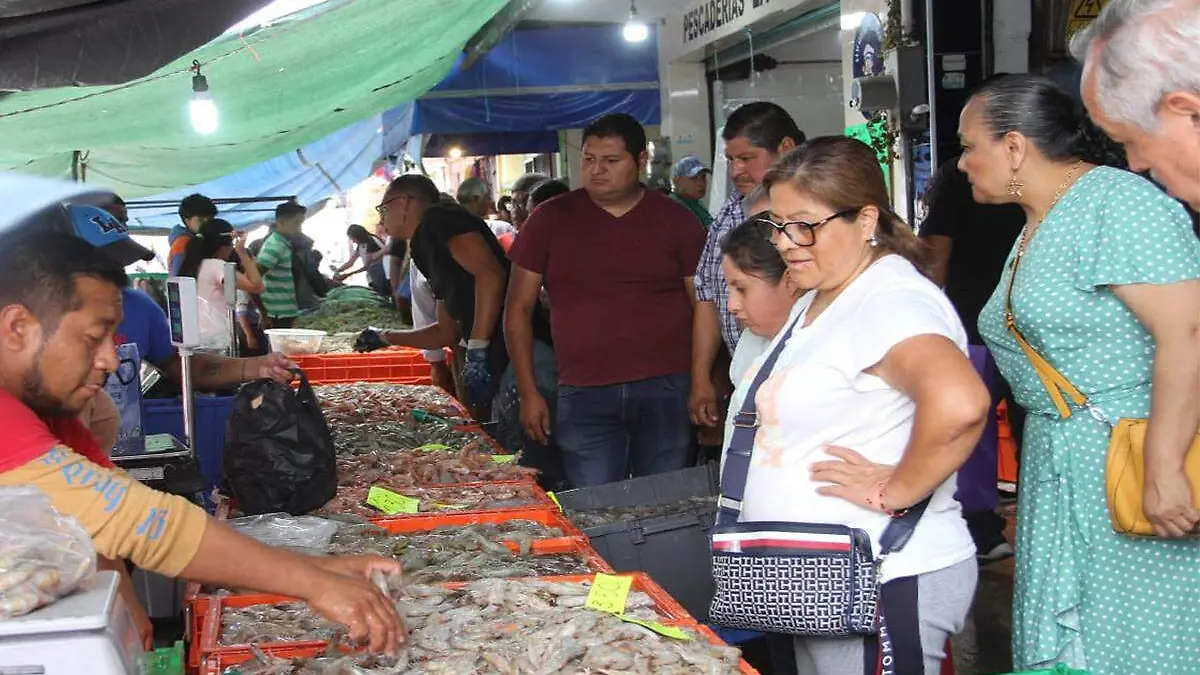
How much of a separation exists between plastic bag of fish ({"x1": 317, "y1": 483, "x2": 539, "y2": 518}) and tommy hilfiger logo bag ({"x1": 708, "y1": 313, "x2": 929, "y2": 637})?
149 centimetres

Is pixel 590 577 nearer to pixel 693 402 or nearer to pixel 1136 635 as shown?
pixel 1136 635

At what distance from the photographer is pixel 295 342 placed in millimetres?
9070

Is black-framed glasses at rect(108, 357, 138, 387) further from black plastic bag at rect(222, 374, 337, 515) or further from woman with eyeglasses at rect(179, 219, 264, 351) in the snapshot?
black plastic bag at rect(222, 374, 337, 515)

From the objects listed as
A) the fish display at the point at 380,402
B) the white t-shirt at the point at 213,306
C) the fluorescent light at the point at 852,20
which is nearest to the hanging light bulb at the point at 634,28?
the fluorescent light at the point at 852,20

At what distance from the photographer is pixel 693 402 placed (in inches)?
198

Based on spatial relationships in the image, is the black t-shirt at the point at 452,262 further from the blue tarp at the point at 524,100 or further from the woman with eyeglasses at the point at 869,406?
the blue tarp at the point at 524,100

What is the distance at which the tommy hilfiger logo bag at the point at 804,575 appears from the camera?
105 inches

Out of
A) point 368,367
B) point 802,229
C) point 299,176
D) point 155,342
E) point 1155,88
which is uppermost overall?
point 299,176

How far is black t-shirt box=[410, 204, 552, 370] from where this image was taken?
6.33m

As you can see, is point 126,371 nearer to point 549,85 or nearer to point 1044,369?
point 1044,369

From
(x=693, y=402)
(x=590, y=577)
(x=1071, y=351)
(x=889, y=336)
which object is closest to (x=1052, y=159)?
(x=1071, y=351)

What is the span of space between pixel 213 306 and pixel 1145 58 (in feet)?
15.4

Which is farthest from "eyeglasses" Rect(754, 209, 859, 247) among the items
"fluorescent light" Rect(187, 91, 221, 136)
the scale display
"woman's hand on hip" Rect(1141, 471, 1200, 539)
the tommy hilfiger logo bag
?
"fluorescent light" Rect(187, 91, 221, 136)

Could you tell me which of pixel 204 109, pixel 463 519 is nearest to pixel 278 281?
pixel 204 109
